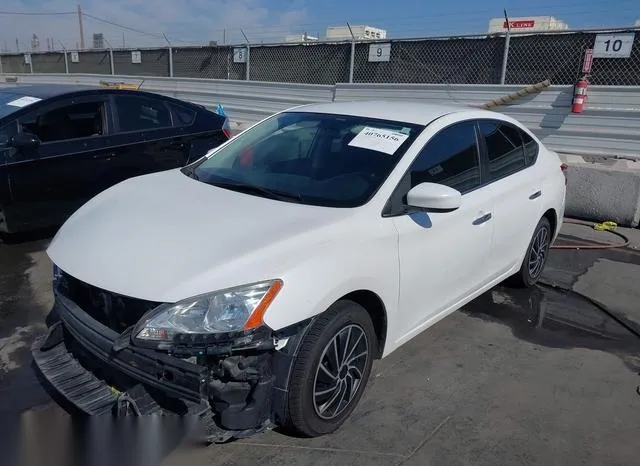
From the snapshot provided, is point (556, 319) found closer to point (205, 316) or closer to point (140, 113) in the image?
point (205, 316)

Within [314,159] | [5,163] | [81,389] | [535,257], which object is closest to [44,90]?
[5,163]

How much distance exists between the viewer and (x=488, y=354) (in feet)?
12.6

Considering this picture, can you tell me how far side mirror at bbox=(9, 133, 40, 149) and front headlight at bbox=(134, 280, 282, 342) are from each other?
351 centimetres

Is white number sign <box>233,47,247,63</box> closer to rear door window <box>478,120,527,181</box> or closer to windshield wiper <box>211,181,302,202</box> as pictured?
rear door window <box>478,120,527,181</box>

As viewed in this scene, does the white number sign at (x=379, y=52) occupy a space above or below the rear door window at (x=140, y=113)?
above

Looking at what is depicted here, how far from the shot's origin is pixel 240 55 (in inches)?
569

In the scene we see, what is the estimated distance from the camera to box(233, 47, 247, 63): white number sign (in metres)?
14.3

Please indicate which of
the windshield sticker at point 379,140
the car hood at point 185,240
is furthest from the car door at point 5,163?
the windshield sticker at point 379,140

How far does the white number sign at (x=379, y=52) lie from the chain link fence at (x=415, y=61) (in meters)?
0.02

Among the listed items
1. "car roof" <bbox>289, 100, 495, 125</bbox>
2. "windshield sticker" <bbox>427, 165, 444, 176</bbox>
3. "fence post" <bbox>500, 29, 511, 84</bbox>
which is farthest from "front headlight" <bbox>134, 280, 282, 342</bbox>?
"fence post" <bbox>500, 29, 511, 84</bbox>

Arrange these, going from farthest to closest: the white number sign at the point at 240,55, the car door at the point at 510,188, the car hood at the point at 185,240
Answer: the white number sign at the point at 240,55 → the car door at the point at 510,188 → the car hood at the point at 185,240

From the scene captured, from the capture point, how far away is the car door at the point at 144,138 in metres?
5.90

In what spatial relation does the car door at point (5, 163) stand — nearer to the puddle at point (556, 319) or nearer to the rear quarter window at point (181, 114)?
the rear quarter window at point (181, 114)

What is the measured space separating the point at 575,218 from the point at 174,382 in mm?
6652
